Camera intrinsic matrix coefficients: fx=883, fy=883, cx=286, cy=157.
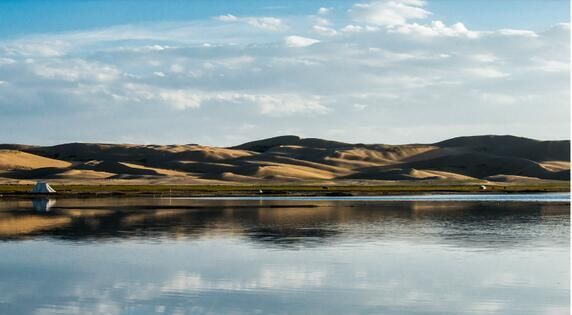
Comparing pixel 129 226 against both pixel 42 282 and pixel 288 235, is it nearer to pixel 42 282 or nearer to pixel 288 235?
pixel 288 235

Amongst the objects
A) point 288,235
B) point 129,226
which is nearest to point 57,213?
point 129,226

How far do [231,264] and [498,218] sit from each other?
26918 millimetres

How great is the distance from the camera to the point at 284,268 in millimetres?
25797

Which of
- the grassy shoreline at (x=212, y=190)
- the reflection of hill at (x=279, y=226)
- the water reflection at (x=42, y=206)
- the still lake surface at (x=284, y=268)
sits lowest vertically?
the still lake surface at (x=284, y=268)

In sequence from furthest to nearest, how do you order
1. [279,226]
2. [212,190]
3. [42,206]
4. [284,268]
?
1. [212,190]
2. [42,206]
3. [279,226]
4. [284,268]

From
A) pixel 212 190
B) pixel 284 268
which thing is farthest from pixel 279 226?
pixel 212 190

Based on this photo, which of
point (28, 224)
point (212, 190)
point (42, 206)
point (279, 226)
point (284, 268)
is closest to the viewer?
point (284, 268)

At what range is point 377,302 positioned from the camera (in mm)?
20125

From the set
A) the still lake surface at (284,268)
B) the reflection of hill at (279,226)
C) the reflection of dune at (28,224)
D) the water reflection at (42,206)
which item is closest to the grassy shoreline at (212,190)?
the water reflection at (42,206)

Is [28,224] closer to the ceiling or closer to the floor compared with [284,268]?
closer to the ceiling

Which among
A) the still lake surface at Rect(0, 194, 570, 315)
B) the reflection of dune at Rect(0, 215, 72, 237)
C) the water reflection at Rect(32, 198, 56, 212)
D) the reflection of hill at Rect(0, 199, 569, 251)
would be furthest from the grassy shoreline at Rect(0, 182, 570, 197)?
the still lake surface at Rect(0, 194, 570, 315)

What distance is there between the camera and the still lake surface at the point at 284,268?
1991 cm

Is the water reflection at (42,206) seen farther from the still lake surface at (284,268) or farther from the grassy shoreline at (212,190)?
the grassy shoreline at (212,190)

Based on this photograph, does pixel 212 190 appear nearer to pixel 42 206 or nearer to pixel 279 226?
pixel 42 206
